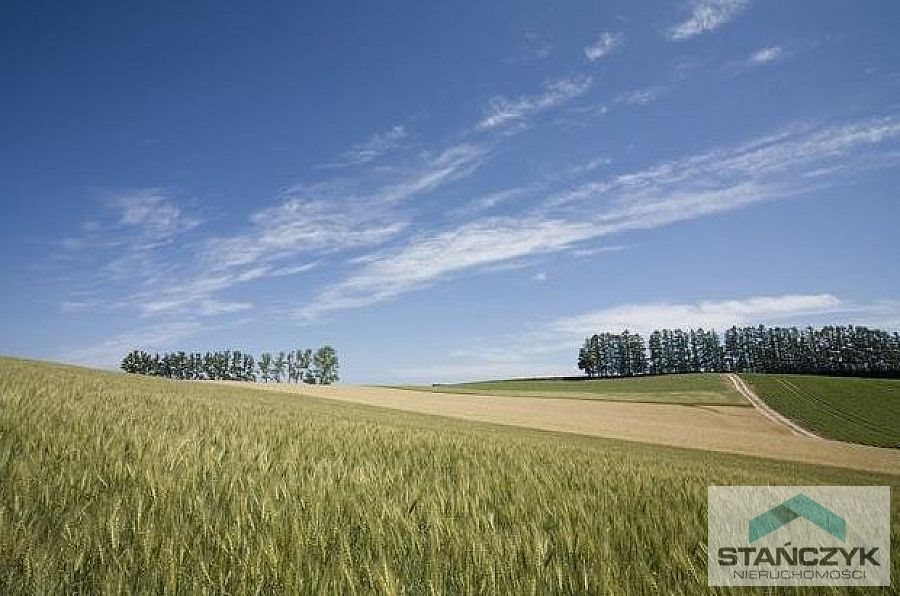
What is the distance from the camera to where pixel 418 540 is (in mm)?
2436

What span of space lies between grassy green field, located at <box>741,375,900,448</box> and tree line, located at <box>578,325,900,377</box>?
3513 inches

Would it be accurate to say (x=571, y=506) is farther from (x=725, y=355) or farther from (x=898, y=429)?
(x=725, y=355)

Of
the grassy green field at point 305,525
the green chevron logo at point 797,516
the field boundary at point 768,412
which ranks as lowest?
the field boundary at point 768,412

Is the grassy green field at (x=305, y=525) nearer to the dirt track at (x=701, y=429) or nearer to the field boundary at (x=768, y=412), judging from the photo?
the dirt track at (x=701, y=429)

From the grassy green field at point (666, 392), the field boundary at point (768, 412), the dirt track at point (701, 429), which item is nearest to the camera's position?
the dirt track at point (701, 429)

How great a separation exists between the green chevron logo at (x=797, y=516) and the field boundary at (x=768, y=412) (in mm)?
55898

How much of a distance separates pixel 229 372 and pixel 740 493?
712ft

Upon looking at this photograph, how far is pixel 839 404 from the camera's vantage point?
220 ft

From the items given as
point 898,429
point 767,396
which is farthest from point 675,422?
point 767,396

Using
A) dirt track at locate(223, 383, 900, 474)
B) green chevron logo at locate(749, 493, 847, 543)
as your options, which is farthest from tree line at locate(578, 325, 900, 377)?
green chevron logo at locate(749, 493, 847, 543)

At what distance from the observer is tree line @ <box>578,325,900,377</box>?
555 ft

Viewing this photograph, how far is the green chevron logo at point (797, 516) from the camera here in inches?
122

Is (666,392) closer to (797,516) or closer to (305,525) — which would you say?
(797,516)

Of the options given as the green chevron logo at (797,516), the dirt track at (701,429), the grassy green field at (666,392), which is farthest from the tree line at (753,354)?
the green chevron logo at (797,516)
